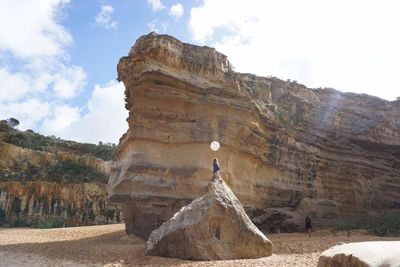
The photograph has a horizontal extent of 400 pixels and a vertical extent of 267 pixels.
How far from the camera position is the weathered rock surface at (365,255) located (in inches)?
248

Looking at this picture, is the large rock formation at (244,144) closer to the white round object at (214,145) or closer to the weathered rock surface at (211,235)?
the white round object at (214,145)

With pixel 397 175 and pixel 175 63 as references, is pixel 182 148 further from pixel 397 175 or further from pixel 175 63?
pixel 397 175

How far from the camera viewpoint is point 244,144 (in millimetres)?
20719

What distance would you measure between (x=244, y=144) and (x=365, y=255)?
1396 centimetres

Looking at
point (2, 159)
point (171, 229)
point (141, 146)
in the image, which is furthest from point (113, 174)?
point (2, 159)

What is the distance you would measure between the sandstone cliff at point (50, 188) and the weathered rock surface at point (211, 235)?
1179 inches

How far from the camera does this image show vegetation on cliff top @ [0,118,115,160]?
52.2 metres

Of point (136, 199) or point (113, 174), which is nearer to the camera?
point (136, 199)

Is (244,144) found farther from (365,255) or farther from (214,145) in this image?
(365,255)

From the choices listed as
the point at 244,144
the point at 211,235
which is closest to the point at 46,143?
the point at 244,144

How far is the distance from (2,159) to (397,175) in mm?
40166

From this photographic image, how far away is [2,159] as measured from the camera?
1813 inches

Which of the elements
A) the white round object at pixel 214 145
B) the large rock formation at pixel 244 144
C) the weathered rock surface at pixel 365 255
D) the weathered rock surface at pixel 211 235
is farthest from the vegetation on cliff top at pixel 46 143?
the weathered rock surface at pixel 365 255

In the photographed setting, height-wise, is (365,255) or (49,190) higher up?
(49,190)
